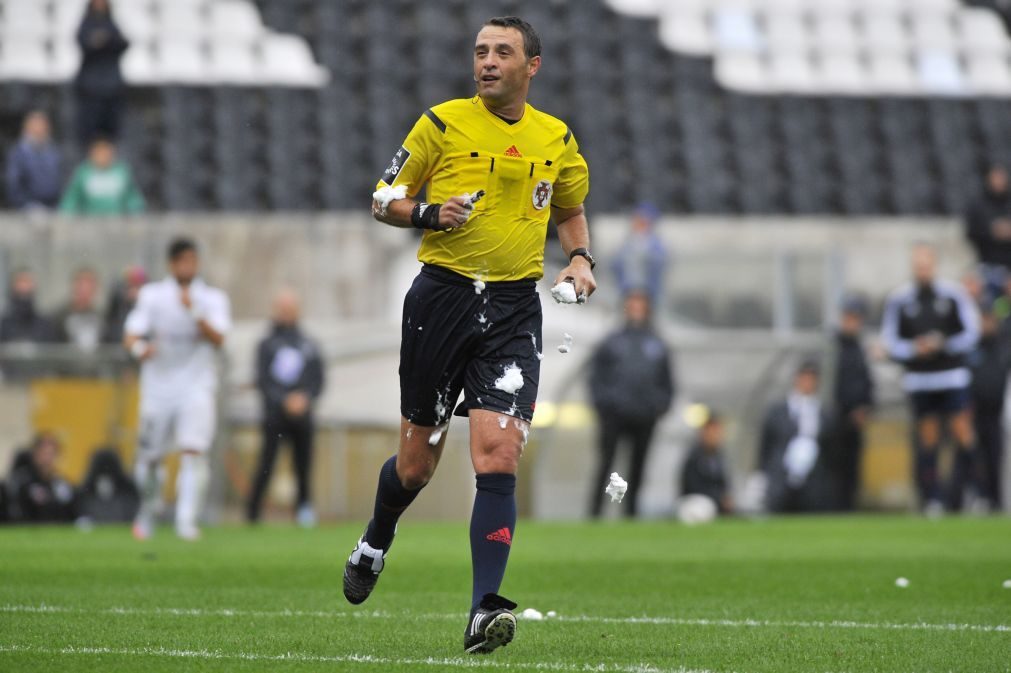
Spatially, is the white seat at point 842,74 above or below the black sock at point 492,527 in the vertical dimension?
above

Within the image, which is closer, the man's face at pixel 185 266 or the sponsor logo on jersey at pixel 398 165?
the sponsor logo on jersey at pixel 398 165

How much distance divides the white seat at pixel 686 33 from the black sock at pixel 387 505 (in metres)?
16.7

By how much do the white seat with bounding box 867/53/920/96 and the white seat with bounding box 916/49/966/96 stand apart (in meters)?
0.14

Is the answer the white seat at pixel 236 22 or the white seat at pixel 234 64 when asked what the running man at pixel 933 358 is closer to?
the white seat at pixel 234 64

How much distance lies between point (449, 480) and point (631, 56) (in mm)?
8468

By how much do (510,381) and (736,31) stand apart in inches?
704

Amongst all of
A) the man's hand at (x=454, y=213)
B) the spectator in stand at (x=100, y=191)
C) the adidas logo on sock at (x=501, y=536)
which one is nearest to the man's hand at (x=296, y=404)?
the spectator in stand at (x=100, y=191)

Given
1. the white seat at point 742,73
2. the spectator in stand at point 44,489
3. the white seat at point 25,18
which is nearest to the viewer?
the spectator in stand at point 44,489

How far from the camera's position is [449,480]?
51.5ft

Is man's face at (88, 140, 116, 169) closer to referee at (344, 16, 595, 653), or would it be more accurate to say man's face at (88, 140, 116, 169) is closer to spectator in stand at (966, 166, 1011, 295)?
spectator in stand at (966, 166, 1011, 295)

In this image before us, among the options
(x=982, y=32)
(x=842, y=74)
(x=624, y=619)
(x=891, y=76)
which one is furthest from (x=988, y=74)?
(x=624, y=619)

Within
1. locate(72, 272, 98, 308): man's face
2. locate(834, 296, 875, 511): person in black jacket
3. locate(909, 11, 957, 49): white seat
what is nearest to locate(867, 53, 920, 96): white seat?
locate(909, 11, 957, 49): white seat

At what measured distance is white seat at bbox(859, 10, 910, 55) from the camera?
2366 cm

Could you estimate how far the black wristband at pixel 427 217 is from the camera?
6.00 m
